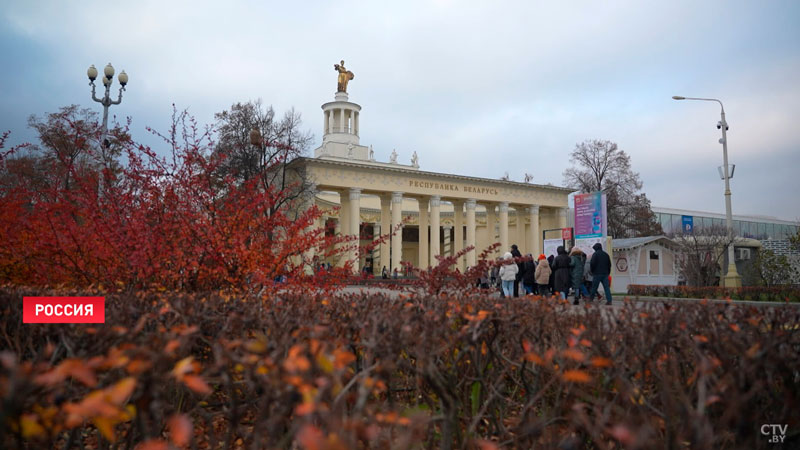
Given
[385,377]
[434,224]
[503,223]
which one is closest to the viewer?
[385,377]

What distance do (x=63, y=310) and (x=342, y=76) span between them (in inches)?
2076

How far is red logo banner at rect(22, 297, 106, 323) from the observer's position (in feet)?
11.8

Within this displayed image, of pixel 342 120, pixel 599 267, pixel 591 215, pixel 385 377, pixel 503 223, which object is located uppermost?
pixel 342 120

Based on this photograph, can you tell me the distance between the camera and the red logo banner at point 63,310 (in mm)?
3609

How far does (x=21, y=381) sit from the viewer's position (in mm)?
1467

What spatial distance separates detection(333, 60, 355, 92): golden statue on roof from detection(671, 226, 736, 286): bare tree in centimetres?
3657

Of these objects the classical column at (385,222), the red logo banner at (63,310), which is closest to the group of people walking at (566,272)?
the red logo banner at (63,310)

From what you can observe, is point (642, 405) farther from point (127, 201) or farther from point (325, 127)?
point (325, 127)

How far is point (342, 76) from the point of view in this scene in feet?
177

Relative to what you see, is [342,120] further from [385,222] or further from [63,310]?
[63,310]

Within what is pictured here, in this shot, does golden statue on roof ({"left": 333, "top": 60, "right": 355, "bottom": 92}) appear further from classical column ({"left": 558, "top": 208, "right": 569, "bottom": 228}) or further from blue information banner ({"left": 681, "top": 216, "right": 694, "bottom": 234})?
blue information banner ({"left": 681, "top": 216, "right": 694, "bottom": 234})

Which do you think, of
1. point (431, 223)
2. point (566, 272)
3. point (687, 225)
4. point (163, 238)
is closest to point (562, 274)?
point (566, 272)

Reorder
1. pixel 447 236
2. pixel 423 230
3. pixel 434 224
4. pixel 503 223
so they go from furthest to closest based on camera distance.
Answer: pixel 447 236 < pixel 503 223 < pixel 423 230 < pixel 434 224

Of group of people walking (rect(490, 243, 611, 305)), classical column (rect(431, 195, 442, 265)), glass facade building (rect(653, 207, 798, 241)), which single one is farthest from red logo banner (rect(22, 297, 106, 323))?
glass facade building (rect(653, 207, 798, 241))
